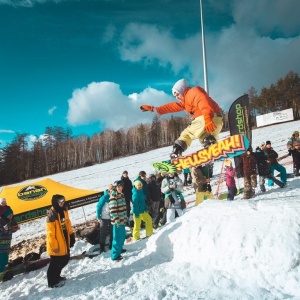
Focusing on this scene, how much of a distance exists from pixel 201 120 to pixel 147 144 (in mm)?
69061

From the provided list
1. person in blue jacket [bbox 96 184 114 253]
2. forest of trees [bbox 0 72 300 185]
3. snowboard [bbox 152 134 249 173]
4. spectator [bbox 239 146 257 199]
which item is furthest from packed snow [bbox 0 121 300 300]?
forest of trees [bbox 0 72 300 185]

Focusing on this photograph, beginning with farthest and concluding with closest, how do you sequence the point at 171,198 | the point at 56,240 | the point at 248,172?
the point at 248,172, the point at 171,198, the point at 56,240

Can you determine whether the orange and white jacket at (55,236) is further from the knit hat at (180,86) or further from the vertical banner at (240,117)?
the vertical banner at (240,117)

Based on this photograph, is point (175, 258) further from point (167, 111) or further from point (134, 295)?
point (167, 111)

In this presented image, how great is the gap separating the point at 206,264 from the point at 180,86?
3778mm

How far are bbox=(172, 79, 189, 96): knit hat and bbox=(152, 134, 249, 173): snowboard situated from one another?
4.75ft

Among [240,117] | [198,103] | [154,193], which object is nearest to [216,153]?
[198,103]

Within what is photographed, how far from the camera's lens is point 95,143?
7288 centimetres

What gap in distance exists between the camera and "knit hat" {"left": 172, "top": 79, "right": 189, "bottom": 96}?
20.2 feet

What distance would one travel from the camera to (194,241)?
502 cm

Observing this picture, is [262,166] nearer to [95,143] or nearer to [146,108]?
[146,108]

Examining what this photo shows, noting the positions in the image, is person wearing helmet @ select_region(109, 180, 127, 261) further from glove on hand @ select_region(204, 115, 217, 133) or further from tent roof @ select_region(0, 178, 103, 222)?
tent roof @ select_region(0, 178, 103, 222)

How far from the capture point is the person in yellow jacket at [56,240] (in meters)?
4.94

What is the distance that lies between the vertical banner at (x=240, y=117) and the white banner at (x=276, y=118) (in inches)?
1444
